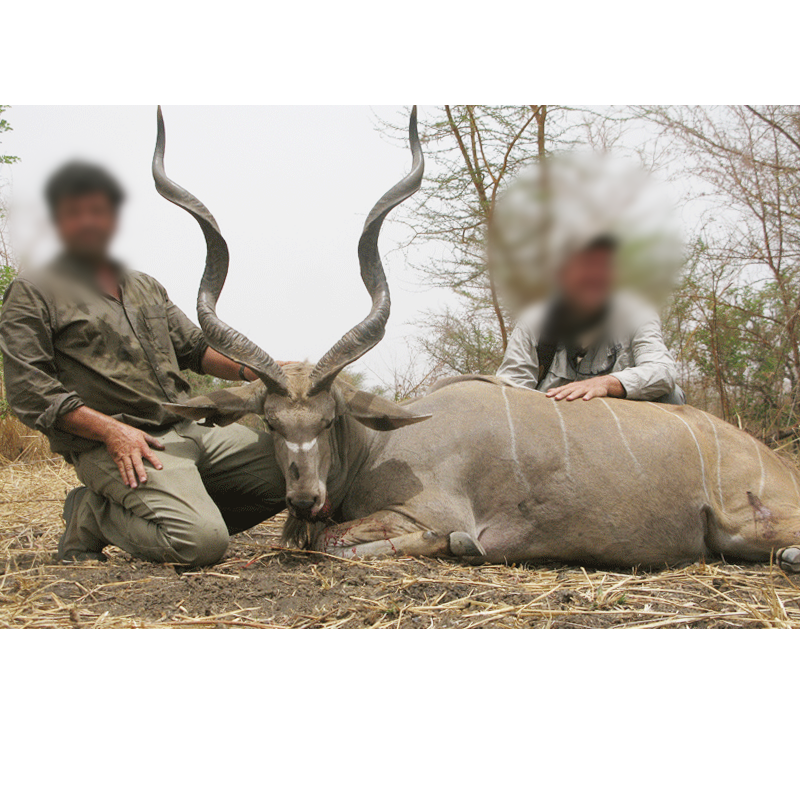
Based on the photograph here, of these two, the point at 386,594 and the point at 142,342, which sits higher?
the point at 142,342

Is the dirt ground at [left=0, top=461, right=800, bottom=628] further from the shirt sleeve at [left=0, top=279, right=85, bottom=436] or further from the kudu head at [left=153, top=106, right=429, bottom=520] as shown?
the shirt sleeve at [left=0, top=279, right=85, bottom=436]

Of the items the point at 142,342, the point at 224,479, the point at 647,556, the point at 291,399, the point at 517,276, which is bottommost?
the point at 647,556

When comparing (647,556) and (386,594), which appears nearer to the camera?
(386,594)

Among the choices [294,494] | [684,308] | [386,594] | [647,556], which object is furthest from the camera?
[684,308]

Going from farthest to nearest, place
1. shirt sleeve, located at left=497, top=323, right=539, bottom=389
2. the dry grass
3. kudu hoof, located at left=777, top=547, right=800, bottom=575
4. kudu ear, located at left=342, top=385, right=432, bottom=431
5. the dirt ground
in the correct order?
the dry grass
shirt sleeve, located at left=497, top=323, right=539, bottom=389
kudu ear, located at left=342, top=385, right=432, bottom=431
kudu hoof, located at left=777, top=547, right=800, bottom=575
the dirt ground

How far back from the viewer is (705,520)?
10.5ft

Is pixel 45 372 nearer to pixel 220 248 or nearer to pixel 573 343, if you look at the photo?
pixel 220 248

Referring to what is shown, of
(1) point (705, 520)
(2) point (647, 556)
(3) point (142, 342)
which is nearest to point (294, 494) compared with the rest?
(3) point (142, 342)

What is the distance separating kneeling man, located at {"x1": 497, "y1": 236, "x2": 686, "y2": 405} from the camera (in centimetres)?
324

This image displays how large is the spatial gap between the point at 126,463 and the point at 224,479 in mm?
556

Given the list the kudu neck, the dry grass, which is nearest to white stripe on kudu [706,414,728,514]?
the kudu neck

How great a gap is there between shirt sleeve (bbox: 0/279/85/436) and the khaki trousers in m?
0.26

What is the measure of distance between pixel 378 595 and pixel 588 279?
164cm

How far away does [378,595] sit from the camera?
94.5 inches
